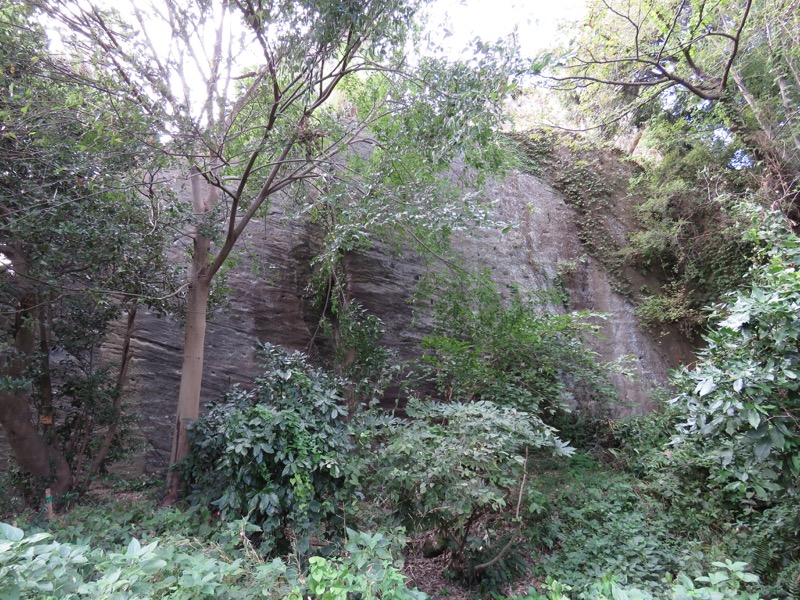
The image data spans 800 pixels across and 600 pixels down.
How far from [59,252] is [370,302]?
4.98m

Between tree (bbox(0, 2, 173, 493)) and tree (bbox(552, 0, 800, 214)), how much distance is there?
19.9ft

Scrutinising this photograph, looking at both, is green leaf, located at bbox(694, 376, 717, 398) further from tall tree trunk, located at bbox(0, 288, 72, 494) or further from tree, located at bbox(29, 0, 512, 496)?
tall tree trunk, located at bbox(0, 288, 72, 494)

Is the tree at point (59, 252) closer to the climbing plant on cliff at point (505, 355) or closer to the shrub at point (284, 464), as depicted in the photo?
the shrub at point (284, 464)

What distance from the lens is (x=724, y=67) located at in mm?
6859

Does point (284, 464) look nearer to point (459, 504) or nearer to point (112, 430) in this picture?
point (459, 504)

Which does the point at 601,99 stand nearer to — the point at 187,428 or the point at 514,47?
the point at 514,47

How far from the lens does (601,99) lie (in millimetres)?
8570

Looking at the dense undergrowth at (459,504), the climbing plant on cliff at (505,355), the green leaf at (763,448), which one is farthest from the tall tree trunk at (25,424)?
the green leaf at (763,448)

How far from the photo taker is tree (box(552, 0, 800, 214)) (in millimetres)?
6746

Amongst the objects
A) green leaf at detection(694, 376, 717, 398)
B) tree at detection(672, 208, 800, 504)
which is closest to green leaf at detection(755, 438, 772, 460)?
tree at detection(672, 208, 800, 504)

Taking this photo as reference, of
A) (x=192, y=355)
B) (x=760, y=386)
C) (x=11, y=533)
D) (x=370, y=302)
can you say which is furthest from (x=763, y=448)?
(x=370, y=302)

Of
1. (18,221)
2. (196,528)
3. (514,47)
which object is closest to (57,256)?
(18,221)

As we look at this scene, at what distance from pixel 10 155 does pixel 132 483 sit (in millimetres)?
4070

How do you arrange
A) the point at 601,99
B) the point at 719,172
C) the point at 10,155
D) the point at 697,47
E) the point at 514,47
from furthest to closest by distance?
1. the point at 719,172
2. the point at 601,99
3. the point at 697,47
4. the point at 514,47
5. the point at 10,155
